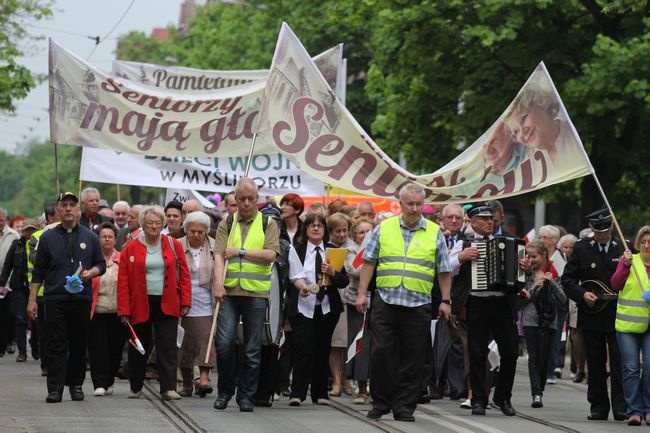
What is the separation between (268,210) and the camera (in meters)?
14.1

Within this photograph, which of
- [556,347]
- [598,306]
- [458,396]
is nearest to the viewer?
[598,306]

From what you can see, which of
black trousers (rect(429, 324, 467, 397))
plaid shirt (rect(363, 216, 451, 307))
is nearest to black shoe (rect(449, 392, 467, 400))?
black trousers (rect(429, 324, 467, 397))

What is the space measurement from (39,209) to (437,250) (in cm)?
16135

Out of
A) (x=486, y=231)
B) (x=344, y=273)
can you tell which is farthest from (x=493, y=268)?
(x=344, y=273)

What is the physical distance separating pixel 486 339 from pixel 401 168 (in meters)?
1.85

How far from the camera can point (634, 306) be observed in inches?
530

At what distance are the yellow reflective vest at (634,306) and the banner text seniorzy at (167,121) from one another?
595 cm

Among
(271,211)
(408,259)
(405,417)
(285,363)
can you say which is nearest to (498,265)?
(408,259)

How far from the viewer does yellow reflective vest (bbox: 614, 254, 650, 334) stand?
1343 cm

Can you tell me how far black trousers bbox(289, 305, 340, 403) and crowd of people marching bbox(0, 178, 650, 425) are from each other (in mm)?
14

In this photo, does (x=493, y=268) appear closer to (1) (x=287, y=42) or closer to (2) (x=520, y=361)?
(1) (x=287, y=42)

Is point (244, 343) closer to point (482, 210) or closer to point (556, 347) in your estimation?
point (482, 210)

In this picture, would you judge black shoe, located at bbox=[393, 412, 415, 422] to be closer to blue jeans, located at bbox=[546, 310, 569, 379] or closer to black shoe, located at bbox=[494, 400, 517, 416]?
black shoe, located at bbox=[494, 400, 517, 416]

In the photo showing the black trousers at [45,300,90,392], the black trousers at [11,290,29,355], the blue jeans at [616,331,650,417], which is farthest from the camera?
the black trousers at [11,290,29,355]
